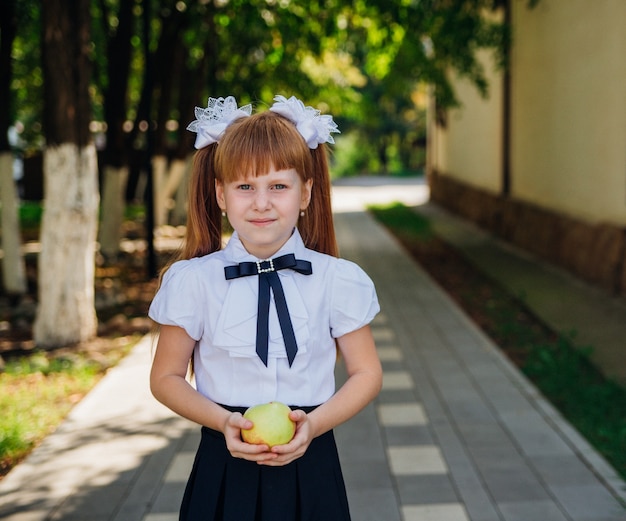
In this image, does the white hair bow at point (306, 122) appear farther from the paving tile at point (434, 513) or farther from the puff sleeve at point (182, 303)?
the paving tile at point (434, 513)

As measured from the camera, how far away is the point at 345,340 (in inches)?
99.8

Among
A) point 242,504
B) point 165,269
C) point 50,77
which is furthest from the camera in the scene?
point 50,77

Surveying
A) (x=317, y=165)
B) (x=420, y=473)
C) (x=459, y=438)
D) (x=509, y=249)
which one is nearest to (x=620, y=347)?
(x=459, y=438)

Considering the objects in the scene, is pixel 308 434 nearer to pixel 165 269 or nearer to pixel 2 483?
pixel 165 269

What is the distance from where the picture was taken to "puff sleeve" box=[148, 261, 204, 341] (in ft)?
8.11

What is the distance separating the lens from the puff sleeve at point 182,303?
97.3 inches

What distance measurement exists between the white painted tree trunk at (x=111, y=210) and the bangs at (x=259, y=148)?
1158cm

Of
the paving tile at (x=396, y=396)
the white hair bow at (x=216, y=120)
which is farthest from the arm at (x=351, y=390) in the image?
the paving tile at (x=396, y=396)

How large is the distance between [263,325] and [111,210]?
11.8 metres

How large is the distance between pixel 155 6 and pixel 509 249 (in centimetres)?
803

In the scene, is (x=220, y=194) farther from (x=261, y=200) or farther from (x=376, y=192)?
(x=376, y=192)

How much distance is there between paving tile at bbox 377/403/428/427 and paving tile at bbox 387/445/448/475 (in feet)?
1.69

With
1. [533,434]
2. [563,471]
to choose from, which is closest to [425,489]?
[563,471]

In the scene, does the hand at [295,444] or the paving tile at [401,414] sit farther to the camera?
the paving tile at [401,414]
